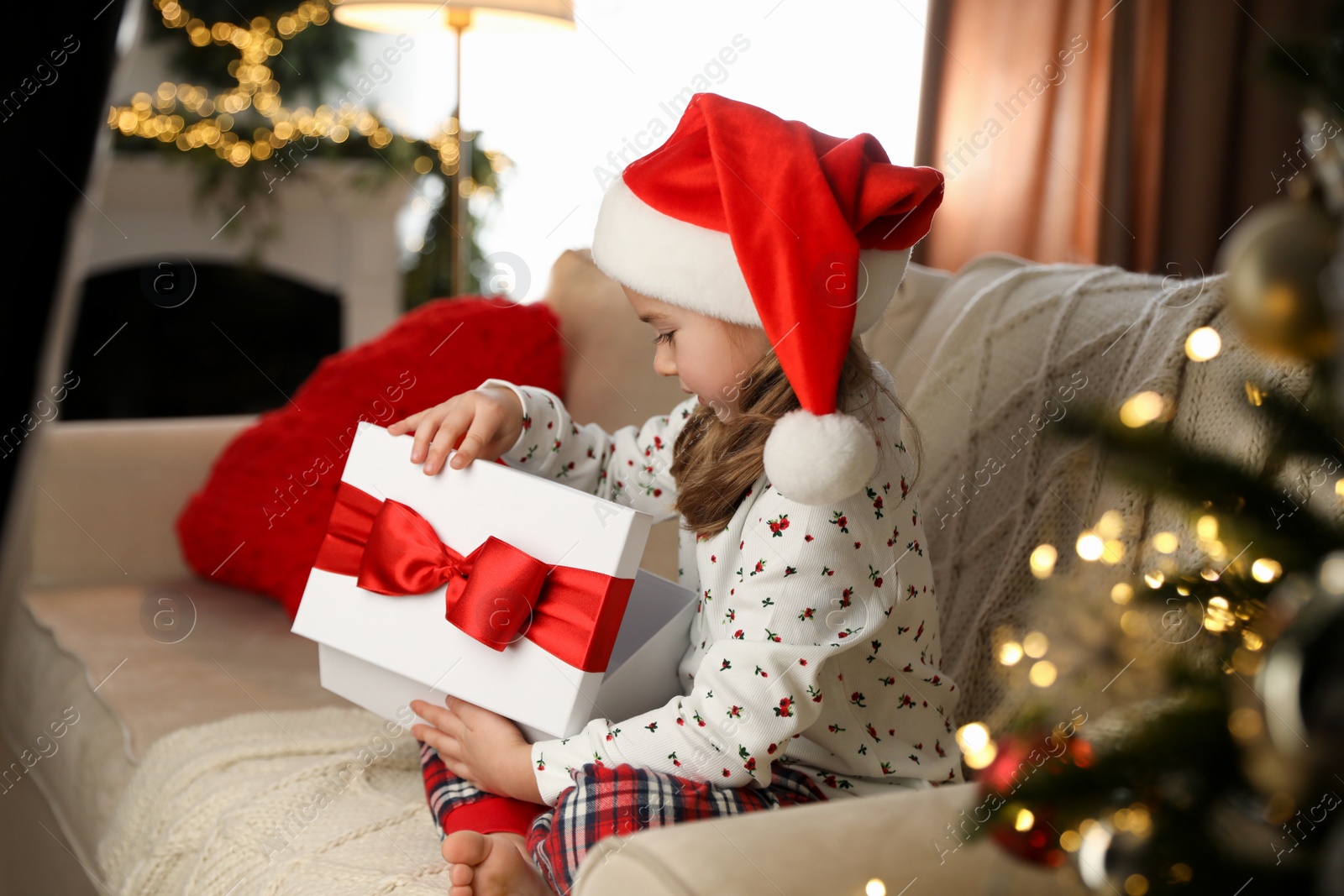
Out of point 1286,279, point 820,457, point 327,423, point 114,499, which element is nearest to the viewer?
point 1286,279

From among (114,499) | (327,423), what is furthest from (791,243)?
(114,499)

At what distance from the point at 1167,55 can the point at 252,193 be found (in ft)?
8.47

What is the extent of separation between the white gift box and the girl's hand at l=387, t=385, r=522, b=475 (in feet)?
0.04

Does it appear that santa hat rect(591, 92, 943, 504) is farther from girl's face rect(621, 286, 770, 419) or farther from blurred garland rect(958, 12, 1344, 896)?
blurred garland rect(958, 12, 1344, 896)

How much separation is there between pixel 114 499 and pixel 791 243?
3.77 feet

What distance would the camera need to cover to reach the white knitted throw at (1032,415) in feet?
3.16

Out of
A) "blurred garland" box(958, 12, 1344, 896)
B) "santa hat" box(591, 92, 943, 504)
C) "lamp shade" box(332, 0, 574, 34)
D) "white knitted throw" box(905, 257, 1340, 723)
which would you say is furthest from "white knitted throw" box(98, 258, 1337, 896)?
Answer: "lamp shade" box(332, 0, 574, 34)

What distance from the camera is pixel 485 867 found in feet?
2.46

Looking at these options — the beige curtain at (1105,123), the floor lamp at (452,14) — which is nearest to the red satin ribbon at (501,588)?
the floor lamp at (452,14)

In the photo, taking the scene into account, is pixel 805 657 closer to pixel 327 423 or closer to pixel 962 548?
pixel 962 548

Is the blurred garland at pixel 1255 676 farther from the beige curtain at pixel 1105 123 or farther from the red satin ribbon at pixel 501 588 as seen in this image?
the beige curtain at pixel 1105 123

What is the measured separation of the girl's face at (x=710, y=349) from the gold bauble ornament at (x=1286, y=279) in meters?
0.55

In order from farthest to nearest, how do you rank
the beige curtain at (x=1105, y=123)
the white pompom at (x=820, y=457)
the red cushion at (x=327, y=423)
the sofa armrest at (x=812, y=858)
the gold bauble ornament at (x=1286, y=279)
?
1. the beige curtain at (x=1105, y=123)
2. the red cushion at (x=327, y=423)
3. the white pompom at (x=820, y=457)
4. the sofa armrest at (x=812, y=858)
5. the gold bauble ornament at (x=1286, y=279)

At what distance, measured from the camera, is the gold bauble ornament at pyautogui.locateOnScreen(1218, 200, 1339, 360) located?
318 mm
